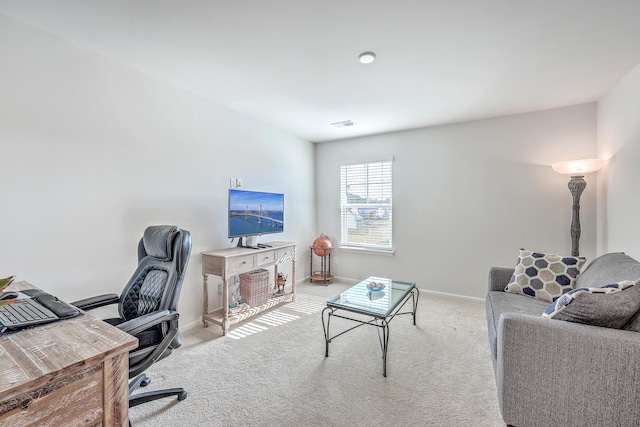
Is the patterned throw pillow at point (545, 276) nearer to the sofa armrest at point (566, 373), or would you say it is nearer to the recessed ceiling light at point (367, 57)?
the sofa armrest at point (566, 373)

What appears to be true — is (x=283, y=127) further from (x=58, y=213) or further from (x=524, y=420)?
(x=524, y=420)

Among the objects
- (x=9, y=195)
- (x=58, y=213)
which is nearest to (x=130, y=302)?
(x=58, y=213)

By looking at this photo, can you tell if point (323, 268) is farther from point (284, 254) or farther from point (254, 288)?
point (254, 288)

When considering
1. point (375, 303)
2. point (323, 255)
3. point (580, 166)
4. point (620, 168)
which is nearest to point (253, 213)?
point (323, 255)

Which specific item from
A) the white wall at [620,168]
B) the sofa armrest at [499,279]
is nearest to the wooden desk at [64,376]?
the sofa armrest at [499,279]

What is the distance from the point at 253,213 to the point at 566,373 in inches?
112

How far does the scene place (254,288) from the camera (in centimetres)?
309

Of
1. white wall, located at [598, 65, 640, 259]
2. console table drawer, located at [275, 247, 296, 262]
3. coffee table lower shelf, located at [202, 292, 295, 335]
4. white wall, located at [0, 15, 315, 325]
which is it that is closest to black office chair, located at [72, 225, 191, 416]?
white wall, located at [0, 15, 315, 325]

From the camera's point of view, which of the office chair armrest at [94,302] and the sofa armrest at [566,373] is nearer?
the sofa armrest at [566,373]

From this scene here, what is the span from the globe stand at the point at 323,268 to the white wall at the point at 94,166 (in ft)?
5.50

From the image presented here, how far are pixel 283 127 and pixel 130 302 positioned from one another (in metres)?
2.92

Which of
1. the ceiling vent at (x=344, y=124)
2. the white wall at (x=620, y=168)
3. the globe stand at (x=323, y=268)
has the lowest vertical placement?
the globe stand at (x=323, y=268)

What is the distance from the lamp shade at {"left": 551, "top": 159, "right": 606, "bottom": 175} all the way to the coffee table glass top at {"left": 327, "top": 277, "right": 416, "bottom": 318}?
1.99 metres

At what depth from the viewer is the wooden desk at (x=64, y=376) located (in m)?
0.75
